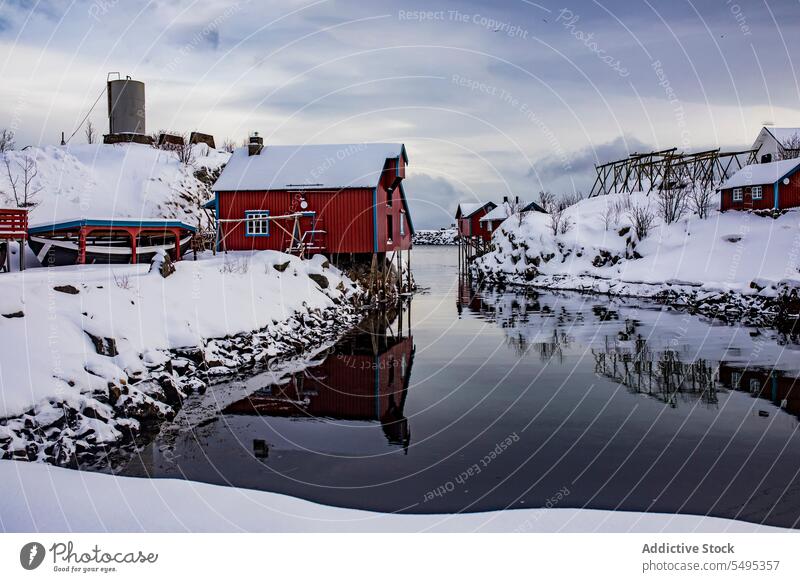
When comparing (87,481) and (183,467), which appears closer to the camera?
(87,481)

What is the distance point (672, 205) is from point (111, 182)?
147 feet

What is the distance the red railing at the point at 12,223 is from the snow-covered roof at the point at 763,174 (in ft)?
147

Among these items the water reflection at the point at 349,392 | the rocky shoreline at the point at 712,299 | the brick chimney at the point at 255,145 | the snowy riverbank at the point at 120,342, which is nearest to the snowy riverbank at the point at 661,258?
the rocky shoreline at the point at 712,299

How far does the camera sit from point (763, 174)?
45219 mm

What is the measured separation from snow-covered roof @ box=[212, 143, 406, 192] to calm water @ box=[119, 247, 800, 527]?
1303 centimetres

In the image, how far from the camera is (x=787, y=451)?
35.2 ft

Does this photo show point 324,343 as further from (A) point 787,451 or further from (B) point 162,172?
(B) point 162,172

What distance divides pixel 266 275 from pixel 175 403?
11.2 meters

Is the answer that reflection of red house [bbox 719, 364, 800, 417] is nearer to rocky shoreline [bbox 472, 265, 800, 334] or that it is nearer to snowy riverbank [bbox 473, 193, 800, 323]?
rocky shoreline [bbox 472, 265, 800, 334]

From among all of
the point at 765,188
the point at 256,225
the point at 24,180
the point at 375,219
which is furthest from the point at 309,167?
the point at 765,188

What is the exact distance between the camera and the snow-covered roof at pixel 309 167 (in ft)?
107

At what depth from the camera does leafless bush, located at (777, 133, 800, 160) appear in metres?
56.5

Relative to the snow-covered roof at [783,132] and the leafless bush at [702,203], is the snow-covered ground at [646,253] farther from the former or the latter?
the snow-covered roof at [783,132]
